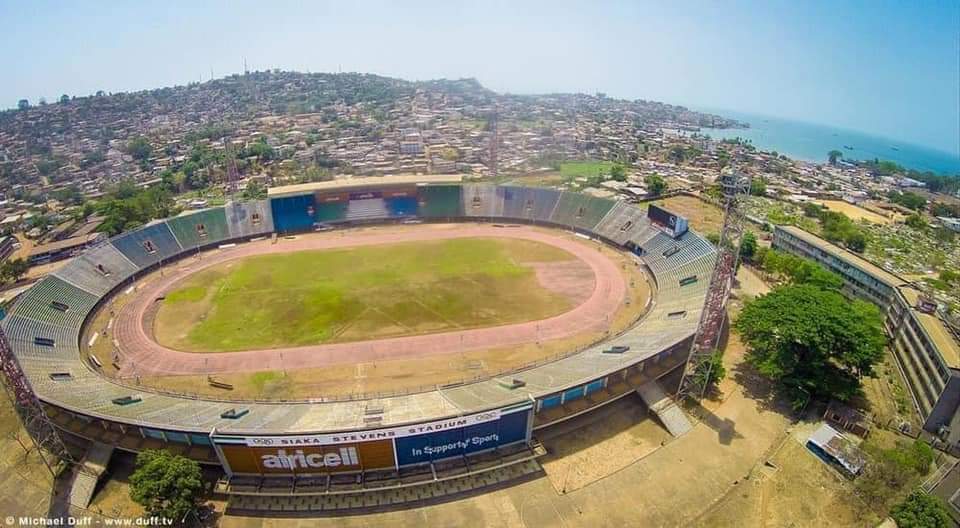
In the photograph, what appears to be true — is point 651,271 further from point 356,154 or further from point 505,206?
point 356,154

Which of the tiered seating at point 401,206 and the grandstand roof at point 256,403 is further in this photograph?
the tiered seating at point 401,206

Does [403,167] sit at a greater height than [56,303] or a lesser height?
greater

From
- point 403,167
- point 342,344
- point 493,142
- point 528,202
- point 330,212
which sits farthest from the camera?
point 493,142

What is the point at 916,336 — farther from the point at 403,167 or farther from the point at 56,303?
the point at 403,167

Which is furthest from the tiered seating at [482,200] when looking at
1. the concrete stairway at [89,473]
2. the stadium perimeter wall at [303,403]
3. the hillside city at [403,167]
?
the concrete stairway at [89,473]

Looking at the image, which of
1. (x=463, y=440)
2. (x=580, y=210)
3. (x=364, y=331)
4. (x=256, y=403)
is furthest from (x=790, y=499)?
(x=580, y=210)

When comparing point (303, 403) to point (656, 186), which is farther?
point (656, 186)

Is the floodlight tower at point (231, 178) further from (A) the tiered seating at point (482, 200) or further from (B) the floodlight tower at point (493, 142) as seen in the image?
(B) the floodlight tower at point (493, 142)
